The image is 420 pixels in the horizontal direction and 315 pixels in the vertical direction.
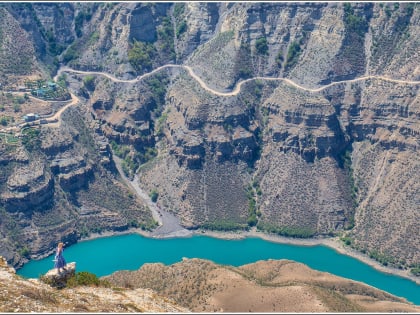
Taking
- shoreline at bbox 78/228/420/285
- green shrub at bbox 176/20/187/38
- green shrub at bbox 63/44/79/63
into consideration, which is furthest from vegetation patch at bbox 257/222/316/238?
green shrub at bbox 63/44/79/63

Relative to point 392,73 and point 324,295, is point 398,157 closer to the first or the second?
point 392,73

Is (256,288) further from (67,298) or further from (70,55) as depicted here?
(70,55)

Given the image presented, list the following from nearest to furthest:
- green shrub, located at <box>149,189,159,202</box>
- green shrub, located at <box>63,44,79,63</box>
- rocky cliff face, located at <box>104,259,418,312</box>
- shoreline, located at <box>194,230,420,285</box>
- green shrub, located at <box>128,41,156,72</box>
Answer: rocky cliff face, located at <box>104,259,418,312</box> < shoreline, located at <box>194,230,420,285</box> < green shrub, located at <box>149,189,159,202</box> < green shrub, located at <box>128,41,156,72</box> < green shrub, located at <box>63,44,79,63</box>

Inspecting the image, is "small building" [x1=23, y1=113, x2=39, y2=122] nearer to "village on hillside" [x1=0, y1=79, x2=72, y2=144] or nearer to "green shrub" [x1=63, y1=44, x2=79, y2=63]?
"village on hillside" [x1=0, y1=79, x2=72, y2=144]

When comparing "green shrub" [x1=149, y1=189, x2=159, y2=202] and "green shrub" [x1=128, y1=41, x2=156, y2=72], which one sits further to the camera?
"green shrub" [x1=128, y1=41, x2=156, y2=72]

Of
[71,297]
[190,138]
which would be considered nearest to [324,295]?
[71,297]

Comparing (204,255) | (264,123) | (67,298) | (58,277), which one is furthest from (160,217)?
(67,298)
